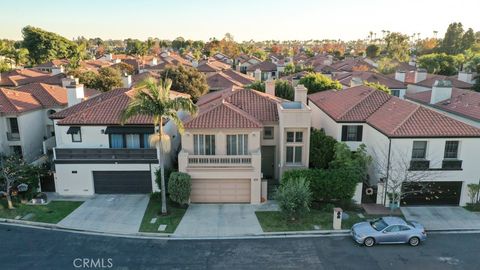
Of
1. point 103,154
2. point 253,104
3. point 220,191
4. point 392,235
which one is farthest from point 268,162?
point 103,154

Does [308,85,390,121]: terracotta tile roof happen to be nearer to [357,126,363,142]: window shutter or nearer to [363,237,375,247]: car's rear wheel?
[357,126,363,142]: window shutter

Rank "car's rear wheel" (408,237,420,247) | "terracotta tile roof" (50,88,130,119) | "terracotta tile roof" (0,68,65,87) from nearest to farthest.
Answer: "car's rear wheel" (408,237,420,247)
"terracotta tile roof" (50,88,130,119)
"terracotta tile roof" (0,68,65,87)

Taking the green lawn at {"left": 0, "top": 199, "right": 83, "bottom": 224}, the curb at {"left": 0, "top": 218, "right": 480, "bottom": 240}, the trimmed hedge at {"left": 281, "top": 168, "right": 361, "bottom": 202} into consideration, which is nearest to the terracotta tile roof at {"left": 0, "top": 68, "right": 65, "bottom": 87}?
the green lawn at {"left": 0, "top": 199, "right": 83, "bottom": 224}

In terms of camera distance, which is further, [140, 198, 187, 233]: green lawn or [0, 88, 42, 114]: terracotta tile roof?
[0, 88, 42, 114]: terracotta tile roof

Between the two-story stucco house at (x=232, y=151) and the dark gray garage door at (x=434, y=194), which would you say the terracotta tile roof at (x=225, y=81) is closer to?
the two-story stucco house at (x=232, y=151)

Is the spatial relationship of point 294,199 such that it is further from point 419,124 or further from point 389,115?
point 389,115

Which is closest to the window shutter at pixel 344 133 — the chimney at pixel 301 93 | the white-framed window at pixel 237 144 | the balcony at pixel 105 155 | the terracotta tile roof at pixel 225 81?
the chimney at pixel 301 93

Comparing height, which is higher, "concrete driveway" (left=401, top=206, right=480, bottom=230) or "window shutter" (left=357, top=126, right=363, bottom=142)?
"window shutter" (left=357, top=126, right=363, bottom=142)

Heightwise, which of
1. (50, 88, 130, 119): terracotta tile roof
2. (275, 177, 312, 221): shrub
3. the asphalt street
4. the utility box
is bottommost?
the asphalt street
